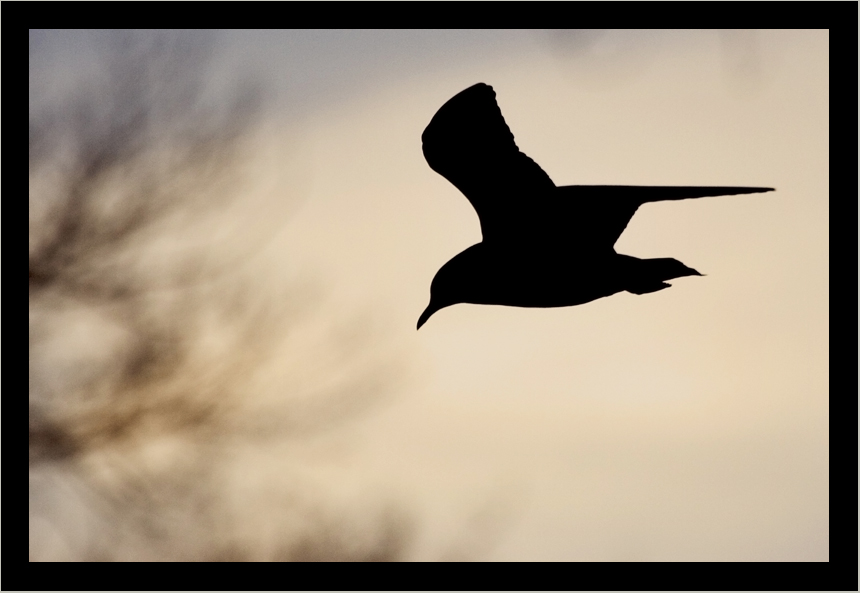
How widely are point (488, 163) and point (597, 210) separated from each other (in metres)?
0.42

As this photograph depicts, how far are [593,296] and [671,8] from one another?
4.73 feet

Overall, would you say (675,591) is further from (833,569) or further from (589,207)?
(589,207)

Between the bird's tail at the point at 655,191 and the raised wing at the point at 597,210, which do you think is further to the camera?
the raised wing at the point at 597,210

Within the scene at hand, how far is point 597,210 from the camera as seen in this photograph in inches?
102

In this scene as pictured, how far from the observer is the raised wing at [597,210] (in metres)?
2.49

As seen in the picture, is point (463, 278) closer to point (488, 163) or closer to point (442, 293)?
point (442, 293)

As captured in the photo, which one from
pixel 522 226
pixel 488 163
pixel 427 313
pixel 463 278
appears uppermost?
pixel 488 163

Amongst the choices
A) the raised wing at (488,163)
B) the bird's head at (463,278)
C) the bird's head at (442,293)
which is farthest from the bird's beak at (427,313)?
the raised wing at (488,163)

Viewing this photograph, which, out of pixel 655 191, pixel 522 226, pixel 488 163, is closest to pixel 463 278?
pixel 522 226

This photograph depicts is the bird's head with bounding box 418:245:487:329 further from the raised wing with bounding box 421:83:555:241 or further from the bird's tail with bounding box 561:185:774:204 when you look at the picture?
the bird's tail with bounding box 561:185:774:204

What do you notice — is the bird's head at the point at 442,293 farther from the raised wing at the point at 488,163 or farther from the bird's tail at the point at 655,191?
the bird's tail at the point at 655,191

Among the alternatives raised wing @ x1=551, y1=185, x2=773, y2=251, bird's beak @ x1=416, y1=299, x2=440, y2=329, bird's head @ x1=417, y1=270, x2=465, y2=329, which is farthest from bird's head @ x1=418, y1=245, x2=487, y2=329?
raised wing @ x1=551, y1=185, x2=773, y2=251

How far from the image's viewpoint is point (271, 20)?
311 cm

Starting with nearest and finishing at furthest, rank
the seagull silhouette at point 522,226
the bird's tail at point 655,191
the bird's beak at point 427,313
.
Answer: the bird's tail at point 655,191
the seagull silhouette at point 522,226
the bird's beak at point 427,313
